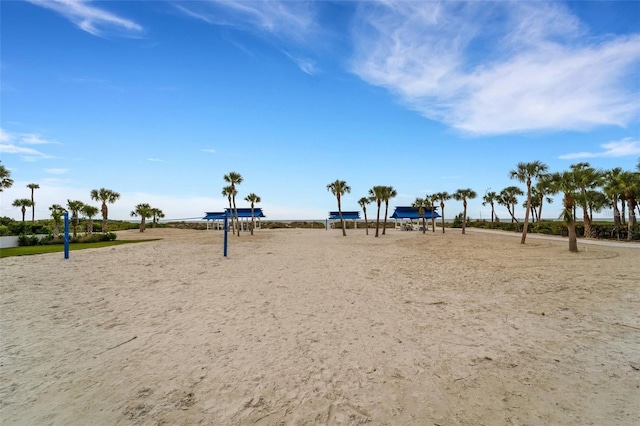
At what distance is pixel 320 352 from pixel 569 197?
74.6 ft

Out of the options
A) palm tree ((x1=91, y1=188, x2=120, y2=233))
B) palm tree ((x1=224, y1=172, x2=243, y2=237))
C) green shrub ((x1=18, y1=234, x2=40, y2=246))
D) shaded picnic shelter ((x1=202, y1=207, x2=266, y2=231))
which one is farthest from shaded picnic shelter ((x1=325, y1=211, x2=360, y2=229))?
green shrub ((x1=18, y1=234, x2=40, y2=246))

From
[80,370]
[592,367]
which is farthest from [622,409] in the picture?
[80,370]

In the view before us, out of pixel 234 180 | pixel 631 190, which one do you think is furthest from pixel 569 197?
pixel 234 180

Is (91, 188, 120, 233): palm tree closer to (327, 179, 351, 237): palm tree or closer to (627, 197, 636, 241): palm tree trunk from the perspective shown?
(327, 179, 351, 237): palm tree

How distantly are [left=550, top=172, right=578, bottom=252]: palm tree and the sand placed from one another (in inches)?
412

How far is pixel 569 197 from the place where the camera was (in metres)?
21.0

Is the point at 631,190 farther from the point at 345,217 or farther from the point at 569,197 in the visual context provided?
the point at 345,217

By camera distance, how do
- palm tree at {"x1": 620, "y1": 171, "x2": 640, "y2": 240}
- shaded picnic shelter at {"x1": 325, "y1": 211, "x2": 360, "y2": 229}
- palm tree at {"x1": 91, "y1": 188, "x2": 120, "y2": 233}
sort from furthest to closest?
shaded picnic shelter at {"x1": 325, "y1": 211, "x2": 360, "y2": 229}, palm tree at {"x1": 91, "y1": 188, "x2": 120, "y2": 233}, palm tree at {"x1": 620, "y1": 171, "x2": 640, "y2": 240}

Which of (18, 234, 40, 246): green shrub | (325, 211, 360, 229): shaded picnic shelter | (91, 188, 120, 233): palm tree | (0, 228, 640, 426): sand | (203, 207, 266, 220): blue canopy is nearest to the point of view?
(0, 228, 640, 426): sand

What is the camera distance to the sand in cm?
411

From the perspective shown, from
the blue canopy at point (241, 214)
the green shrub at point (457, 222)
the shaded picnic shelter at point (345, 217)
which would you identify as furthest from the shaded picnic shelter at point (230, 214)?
the green shrub at point (457, 222)

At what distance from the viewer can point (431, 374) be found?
5.00 m

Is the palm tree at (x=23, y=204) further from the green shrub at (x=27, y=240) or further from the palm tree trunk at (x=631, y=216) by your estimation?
the palm tree trunk at (x=631, y=216)

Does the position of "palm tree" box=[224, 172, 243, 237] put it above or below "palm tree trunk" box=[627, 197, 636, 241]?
above
